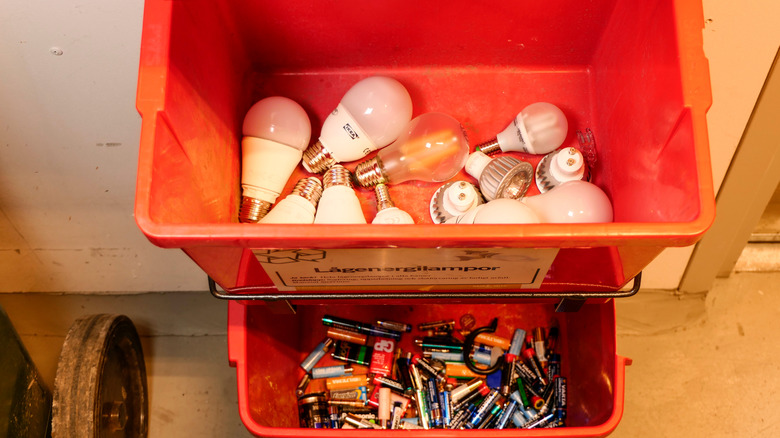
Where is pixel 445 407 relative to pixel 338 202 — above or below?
below

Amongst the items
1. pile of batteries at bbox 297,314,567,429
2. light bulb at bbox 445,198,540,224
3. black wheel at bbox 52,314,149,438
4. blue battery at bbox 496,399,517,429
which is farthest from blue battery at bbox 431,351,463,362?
black wheel at bbox 52,314,149,438

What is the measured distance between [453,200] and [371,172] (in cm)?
13

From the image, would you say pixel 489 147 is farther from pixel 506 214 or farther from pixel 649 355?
pixel 649 355

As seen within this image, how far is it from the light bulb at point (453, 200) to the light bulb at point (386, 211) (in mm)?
41

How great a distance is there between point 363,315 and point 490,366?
26 centimetres

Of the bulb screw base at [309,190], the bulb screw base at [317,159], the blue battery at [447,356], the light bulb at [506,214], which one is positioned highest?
the bulb screw base at [317,159]

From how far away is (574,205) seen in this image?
0.71 metres

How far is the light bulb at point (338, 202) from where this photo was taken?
30.4 inches

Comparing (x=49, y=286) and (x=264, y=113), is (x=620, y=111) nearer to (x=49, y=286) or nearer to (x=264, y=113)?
(x=264, y=113)

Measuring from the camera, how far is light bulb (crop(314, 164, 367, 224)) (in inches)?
30.4

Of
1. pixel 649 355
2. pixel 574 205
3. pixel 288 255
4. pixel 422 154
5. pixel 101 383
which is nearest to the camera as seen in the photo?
pixel 288 255

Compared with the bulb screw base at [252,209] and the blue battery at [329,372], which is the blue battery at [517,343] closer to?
the blue battery at [329,372]

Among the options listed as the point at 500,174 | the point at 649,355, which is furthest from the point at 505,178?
the point at 649,355

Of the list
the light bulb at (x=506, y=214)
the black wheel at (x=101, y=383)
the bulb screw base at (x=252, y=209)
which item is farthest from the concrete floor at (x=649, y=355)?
the light bulb at (x=506, y=214)
